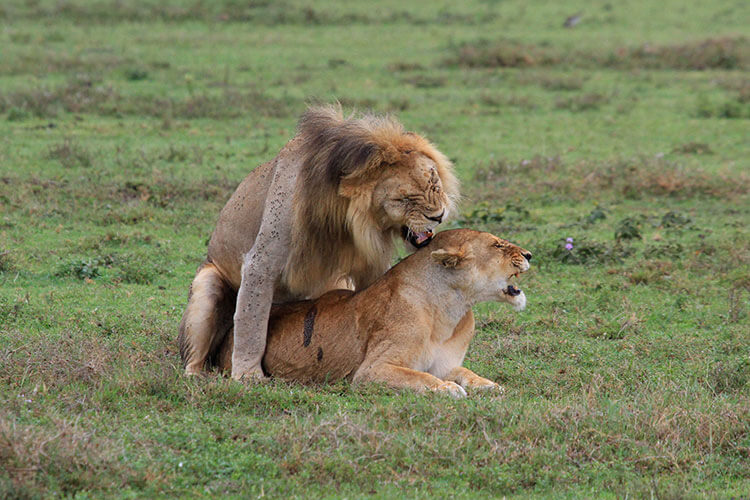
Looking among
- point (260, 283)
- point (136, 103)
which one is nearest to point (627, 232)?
point (260, 283)

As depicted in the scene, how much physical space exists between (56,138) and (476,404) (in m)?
9.67

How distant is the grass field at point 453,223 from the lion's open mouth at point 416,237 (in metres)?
0.96

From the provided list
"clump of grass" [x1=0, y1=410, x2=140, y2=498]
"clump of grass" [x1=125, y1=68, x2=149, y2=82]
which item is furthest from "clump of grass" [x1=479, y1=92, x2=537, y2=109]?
"clump of grass" [x1=0, y1=410, x2=140, y2=498]

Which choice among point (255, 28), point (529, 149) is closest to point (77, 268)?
point (529, 149)

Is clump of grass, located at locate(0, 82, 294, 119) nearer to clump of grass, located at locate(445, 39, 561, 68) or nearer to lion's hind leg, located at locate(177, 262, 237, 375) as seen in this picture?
clump of grass, located at locate(445, 39, 561, 68)

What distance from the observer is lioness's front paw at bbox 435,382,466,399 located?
5.71 m

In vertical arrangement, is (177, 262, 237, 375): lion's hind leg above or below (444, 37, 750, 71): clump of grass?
below

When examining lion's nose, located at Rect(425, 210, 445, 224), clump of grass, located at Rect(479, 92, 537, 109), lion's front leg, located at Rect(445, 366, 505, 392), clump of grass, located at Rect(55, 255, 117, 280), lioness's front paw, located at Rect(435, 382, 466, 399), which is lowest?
clump of grass, located at Rect(55, 255, 117, 280)

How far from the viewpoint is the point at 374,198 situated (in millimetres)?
5797

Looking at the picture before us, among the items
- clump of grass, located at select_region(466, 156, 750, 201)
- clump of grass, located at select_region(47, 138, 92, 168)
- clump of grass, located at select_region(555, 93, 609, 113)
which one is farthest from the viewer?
clump of grass, located at select_region(555, 93, 609, 113)

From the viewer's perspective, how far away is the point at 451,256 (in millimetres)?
6074

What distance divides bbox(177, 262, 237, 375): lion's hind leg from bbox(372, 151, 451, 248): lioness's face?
1377 millimetres

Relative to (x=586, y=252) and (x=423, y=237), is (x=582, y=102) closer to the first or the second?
(x=586, y=252)

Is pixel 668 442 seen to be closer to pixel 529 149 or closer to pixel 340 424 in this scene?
pixel 340 424
